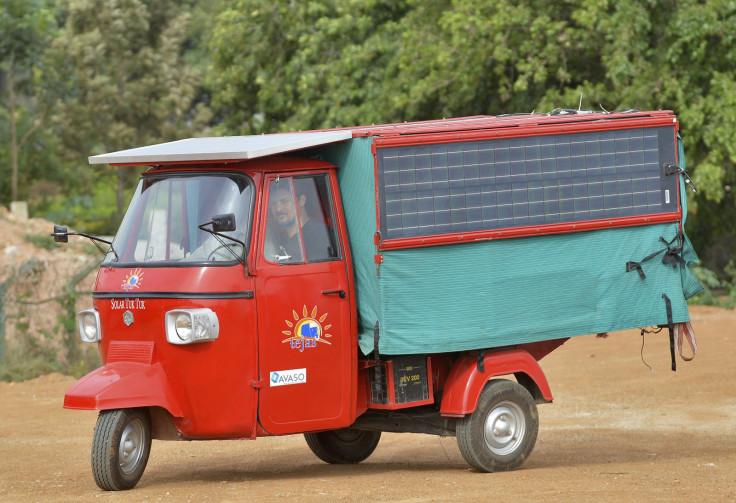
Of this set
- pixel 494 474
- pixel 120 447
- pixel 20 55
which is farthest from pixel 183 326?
pixel 20 55

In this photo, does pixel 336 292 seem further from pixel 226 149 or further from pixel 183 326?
pixel 226 149

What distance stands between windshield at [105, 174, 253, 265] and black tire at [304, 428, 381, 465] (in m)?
2.49

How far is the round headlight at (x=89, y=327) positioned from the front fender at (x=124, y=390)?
0.41 meters

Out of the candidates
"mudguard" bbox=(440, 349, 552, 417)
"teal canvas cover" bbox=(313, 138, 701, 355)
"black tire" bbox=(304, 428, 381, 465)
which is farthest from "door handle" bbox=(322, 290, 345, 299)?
"black tire" bbox=(304, 428, 381, 465)

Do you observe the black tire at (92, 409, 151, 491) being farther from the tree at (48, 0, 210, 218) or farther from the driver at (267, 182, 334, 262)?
the tree at (48, 0, 210, 218)

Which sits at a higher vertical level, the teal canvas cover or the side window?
the side window

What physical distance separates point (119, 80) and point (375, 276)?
92.7 feet

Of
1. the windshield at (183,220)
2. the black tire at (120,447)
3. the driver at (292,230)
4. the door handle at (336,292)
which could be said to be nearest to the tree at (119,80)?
the windshield at (183,220)

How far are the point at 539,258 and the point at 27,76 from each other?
31.8m

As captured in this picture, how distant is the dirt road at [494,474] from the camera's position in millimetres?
7910

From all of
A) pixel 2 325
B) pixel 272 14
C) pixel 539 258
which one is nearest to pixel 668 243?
pixel 539 258

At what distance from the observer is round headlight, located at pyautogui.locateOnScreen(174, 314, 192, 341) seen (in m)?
7.88

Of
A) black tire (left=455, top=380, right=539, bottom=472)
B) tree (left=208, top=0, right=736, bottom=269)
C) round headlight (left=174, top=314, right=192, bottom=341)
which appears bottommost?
black tire (left=455, top=380, right=539, bottom=472)

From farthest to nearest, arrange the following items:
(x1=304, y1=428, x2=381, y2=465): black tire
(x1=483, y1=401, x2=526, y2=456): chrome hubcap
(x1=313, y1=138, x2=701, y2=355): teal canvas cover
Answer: (x1=304, y1=428, x2=381, y2=465): black tire → (x1=483, y1=401, x2=526, y2=456): chrome hubcap → (x1=313, y1=138, x2=701, y2=355): teal canvas cover
